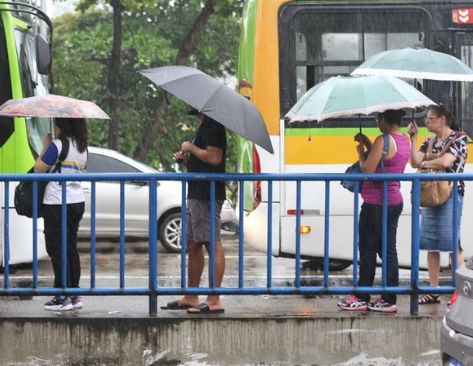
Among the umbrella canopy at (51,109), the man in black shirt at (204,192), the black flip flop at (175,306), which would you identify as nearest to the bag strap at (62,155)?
the umbrella canopy at (51,109)

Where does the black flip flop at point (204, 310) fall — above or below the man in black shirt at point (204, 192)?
below

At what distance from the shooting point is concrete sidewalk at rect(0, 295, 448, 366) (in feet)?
21.7

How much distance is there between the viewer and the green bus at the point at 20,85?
9.65m

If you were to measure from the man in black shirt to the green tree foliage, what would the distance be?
13.1 metres

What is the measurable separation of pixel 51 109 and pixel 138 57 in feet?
43.2

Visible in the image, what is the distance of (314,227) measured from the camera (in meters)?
9.67

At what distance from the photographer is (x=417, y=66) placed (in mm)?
7305

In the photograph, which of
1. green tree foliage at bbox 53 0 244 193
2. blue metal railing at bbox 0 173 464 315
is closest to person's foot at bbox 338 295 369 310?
blue metal railing at bbox 0 173 464 315

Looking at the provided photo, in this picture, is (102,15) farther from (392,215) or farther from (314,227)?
(392,215)

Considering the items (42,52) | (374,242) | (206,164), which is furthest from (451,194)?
(42,52)

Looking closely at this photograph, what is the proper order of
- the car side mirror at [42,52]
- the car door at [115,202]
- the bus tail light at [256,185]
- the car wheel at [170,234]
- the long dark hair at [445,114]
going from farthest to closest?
the car wheel at [170,234] < the car door at [115,202] < the bus tail light at [256,185] < the car side mirror at [42,52] < the long dark hair at [445,114]

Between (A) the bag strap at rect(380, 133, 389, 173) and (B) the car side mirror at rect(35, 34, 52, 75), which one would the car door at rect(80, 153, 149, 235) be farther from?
(A) the bag strap at rect(380, 133, 389, 173)

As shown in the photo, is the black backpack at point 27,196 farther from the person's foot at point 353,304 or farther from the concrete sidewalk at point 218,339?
the person's foot at point 353,304

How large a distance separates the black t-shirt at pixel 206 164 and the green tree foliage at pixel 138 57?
13078mm
